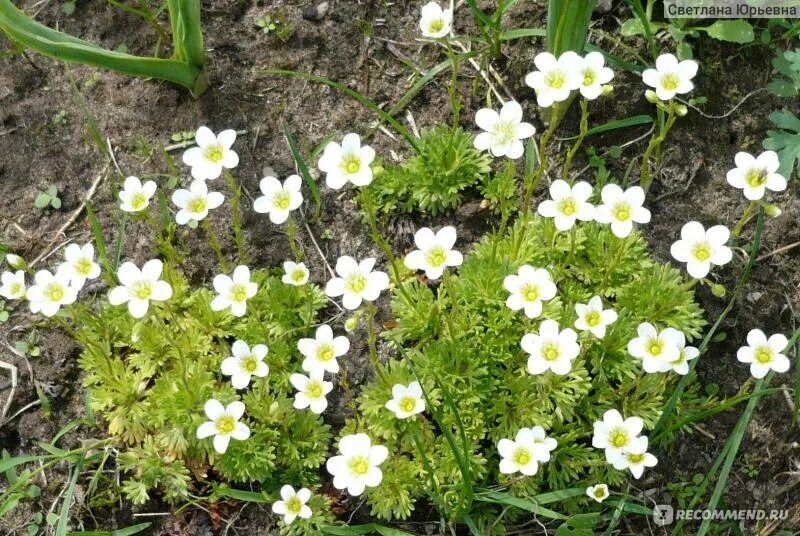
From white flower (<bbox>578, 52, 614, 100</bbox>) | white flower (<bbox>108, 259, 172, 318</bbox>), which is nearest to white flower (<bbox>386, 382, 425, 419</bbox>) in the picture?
white flower (<bbox>108, 259, 172, 318</bbox>)

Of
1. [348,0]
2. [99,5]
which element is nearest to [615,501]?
[348,0]

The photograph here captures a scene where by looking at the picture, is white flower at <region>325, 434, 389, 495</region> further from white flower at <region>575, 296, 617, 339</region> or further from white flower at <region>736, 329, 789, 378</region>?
white flower at <region>736, 329, 789, 378</region>

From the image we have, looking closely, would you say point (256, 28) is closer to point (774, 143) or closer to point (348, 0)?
point (348, 0)

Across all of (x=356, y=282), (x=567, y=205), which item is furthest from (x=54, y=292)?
(x=567, y=205)

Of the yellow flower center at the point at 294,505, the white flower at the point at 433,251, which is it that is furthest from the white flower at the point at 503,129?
the yellow flower center at the point at 294,505

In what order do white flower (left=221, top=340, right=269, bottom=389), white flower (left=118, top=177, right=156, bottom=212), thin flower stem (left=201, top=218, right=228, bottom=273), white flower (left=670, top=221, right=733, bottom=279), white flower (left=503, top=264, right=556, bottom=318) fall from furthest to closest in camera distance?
thin flower stem (left=201, top=218, right=228, bottom=273), white flower (left=118, top=177, right=156, bottom=212), white flower (left=221, top=340, right=269, bottom=389), white flower (left=503, top=264, right=556, bottom=318), white flower (left=670, top=221, right=733, bottom=279)

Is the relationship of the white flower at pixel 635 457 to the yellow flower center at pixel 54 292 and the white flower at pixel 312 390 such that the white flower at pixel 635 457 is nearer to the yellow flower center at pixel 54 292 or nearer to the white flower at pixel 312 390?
the white flower at pixel 312 390
